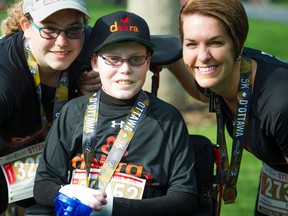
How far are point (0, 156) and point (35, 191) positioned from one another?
1054mm

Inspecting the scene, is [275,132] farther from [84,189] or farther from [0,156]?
[0,156]

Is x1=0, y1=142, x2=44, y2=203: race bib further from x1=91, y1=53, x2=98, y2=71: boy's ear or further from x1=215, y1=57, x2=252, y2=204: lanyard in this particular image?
x1=215, y1=57, x2=252, y2=204: lanyard

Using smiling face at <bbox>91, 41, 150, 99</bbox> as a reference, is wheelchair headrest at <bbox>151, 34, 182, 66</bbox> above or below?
above

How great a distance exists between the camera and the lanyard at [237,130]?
15.5ft

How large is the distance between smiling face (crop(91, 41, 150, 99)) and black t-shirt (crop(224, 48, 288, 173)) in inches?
28.3

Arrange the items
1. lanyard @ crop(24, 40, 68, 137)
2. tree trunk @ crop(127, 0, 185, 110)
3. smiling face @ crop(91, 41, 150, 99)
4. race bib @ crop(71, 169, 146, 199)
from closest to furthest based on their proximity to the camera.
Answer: race bib @ crop(71, 169, 146, 199), smiling face @ crop(91, 41, 150, 99), lanyard @ crop(24, 40, 68, 137), tree trunk @ crop(127, 0, 185, 110)

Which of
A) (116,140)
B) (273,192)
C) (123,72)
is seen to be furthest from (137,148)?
(273,192)

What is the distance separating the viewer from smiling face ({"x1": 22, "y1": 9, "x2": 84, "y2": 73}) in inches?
193

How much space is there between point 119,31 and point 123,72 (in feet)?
0.79

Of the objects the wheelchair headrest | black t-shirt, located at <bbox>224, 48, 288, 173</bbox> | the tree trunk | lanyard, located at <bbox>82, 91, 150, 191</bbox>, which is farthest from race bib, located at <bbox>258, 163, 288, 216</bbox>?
the tree trunk

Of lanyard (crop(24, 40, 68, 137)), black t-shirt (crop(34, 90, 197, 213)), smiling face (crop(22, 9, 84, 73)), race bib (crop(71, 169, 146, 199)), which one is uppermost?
smiling face (crop(22, 9, 84, 73))

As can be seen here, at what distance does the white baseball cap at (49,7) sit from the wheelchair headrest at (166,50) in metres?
0.56

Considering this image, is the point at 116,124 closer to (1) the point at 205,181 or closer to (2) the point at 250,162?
(1) the point at 205,181

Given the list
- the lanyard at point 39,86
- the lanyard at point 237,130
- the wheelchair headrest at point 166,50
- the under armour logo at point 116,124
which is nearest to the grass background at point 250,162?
the lanyard at point 39,86
